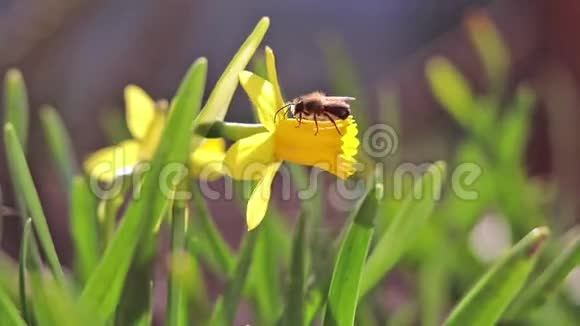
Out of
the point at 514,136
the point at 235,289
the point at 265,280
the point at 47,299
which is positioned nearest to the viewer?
the point at 47,299

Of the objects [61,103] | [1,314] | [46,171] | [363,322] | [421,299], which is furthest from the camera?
[61,103]

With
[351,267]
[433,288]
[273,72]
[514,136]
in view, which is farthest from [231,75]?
[514,136]

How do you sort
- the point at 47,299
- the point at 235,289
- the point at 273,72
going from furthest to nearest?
the point at 235,289
the point at 273,72
the point at 47,299

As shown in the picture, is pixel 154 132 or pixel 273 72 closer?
pixel 273 72

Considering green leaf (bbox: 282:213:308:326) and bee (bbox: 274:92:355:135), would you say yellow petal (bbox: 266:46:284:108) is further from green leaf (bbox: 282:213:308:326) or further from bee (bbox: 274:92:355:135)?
green leaf (bbox: 282:213:308:326)

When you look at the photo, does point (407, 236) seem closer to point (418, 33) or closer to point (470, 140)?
point (470, 140)

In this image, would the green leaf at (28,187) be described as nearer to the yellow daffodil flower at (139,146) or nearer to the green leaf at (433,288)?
the yellow daffodil flower at (139,146)

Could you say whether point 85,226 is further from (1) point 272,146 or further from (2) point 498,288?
(2) point 498,288

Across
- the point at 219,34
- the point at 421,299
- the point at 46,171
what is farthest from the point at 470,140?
the point at 219,34
